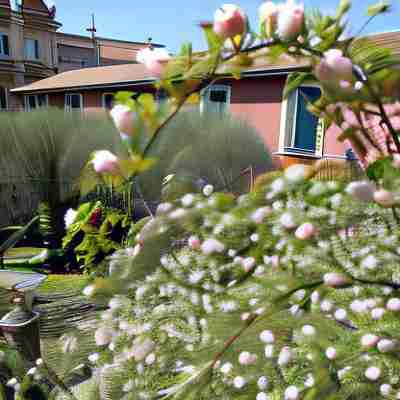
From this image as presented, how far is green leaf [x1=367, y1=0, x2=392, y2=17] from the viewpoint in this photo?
48 centimetres

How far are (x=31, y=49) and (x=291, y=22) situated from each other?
2125cm

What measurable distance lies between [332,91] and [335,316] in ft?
1.18

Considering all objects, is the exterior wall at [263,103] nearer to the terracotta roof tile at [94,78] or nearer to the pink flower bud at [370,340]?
the terracotta roof tile at [94,78]

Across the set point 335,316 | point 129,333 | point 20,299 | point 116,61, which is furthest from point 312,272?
point 116,61

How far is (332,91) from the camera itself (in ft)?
1.52

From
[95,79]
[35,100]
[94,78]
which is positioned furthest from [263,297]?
[35,100]

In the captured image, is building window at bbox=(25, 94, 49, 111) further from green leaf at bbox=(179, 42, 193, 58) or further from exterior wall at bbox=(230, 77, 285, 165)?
green leaf at bbox=(179, 42, 193, 58)

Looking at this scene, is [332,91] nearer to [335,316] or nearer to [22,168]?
[335,316]

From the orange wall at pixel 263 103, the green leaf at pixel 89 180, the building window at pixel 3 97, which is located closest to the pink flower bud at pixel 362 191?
the green leaf at pixel 89 180

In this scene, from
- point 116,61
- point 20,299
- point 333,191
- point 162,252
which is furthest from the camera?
point 116,61

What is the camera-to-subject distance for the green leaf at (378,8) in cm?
48

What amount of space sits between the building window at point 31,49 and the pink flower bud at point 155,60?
2095 centimetres

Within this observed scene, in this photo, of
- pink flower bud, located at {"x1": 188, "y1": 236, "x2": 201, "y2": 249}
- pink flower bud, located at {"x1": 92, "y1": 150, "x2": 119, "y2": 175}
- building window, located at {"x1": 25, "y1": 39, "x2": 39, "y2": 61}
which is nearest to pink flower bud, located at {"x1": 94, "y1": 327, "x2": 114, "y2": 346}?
pink flower bud, located at {"x1": 188, "y1": 236, "x2": 201, "y2": 249}

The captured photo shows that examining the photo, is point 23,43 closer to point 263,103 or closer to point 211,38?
point 263,103
